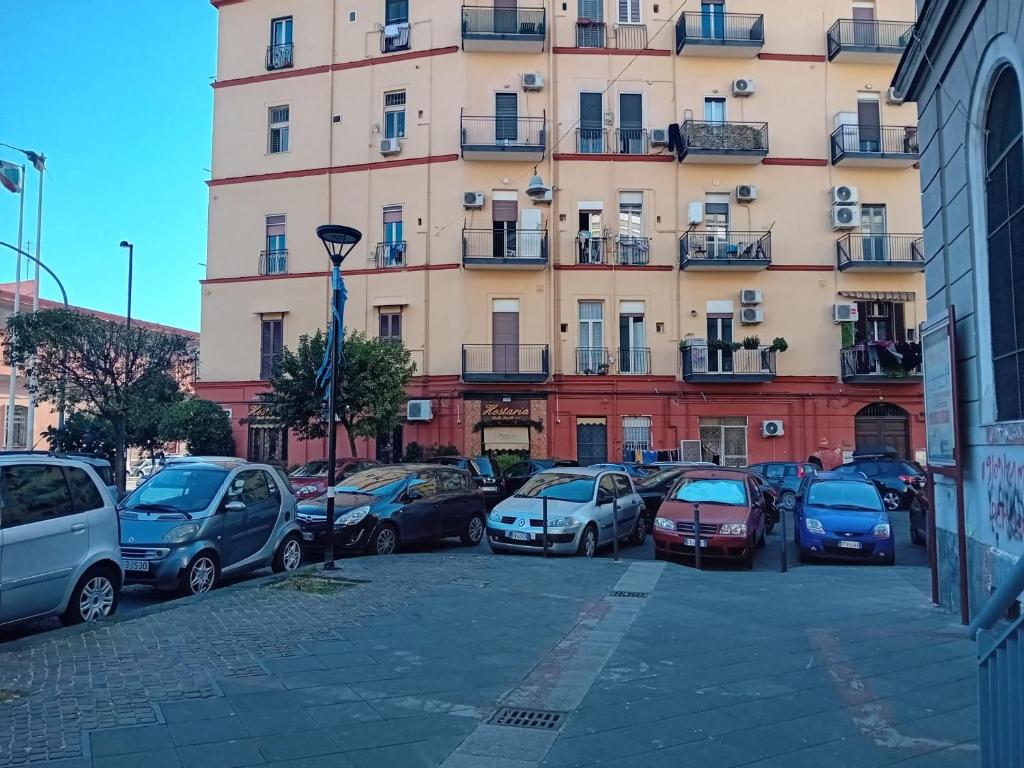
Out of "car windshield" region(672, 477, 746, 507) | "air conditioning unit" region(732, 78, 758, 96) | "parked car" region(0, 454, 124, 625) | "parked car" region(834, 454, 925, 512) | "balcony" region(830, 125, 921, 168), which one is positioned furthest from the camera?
"air conditioning unit" region(732, 78, 758, 96)

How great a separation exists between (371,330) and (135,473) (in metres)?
11.6

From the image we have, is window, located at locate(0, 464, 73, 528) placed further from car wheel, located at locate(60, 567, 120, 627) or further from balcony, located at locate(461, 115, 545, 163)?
balcony, located at locate(461, 115, 545, 163)

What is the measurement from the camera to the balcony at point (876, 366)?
28.5 m

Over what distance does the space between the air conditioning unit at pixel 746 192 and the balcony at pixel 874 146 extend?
3.19 metres

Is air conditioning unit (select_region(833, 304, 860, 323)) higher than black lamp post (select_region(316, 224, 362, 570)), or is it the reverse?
air conditioning unit (select_region(833, 304, 860, 323))

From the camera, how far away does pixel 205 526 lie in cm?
980

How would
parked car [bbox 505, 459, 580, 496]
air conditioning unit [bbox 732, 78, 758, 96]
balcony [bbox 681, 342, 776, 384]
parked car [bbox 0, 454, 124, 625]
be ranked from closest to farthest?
parked car [bbox 0, 454, 124, 625]
parked car [bbox 505, 459, 580, 496]
balcony [bbox 681, 342, 776, 384]
air conditioning unit [bbox 732, 78, 758, 96]

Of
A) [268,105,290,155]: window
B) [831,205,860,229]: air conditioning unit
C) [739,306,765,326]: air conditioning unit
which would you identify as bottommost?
[739,306,765,326]: air conditioning unit

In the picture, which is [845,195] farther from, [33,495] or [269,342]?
[33,495]

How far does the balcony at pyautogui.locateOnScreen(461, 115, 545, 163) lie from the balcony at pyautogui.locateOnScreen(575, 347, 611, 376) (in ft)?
23.1

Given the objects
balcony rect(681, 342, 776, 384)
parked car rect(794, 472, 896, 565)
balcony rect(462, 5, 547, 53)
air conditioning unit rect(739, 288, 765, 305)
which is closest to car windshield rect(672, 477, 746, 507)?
parked car rect(794, 472, 896, 565)

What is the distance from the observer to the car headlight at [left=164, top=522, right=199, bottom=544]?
374 inches

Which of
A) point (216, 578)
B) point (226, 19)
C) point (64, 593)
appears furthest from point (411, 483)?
point (226, 19)

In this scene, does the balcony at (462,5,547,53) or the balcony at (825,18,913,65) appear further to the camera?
the balcony at (825,18,913,65)
